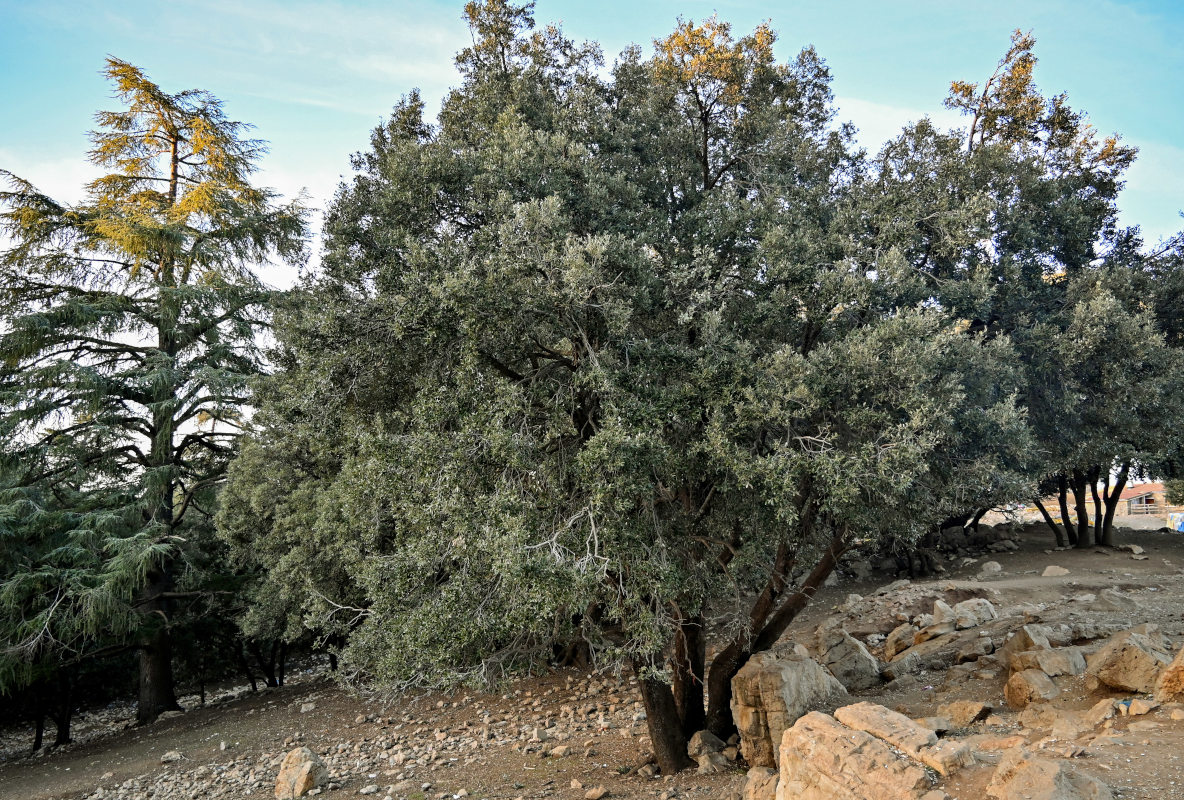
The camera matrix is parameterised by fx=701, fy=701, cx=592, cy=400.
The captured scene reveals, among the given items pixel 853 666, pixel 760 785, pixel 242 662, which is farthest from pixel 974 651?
pixel 242 662

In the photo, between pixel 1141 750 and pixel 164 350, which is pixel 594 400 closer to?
pixel 1141 750

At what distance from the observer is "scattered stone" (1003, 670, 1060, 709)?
9.09m

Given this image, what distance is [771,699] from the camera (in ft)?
31.0

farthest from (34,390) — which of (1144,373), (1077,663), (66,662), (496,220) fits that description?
(1144,373)

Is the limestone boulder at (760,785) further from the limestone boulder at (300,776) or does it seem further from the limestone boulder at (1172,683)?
the limestone boulder at (300,776)

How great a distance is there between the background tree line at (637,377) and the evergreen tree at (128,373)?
0.57 feet

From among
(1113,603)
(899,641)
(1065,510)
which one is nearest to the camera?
(1113,603)

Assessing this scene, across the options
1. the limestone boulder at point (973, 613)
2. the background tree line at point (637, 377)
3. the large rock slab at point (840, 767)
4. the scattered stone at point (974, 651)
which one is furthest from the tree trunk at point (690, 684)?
the limestone boulder at point (973, 613)

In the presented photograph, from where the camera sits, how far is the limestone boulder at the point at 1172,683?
24.7 feet

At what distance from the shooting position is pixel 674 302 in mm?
9641

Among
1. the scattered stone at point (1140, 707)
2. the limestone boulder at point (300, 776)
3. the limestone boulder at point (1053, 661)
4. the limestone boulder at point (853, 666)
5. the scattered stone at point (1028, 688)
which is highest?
the scattered stone at point (1140, 707)

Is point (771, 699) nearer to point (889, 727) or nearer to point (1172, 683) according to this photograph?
point (889, 727)

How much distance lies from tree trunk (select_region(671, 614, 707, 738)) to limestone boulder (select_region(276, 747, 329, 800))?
593 cm

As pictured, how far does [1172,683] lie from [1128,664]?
850 millimetres
